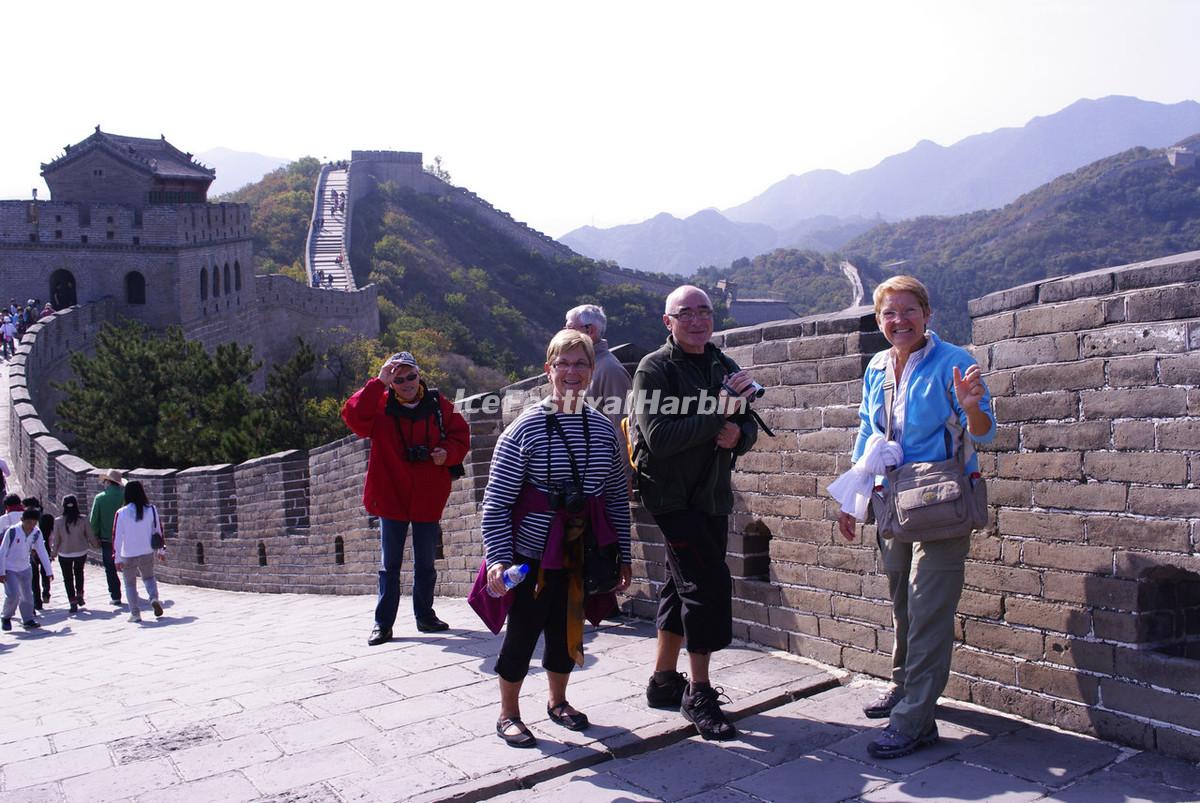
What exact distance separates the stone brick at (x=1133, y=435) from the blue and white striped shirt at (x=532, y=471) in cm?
175

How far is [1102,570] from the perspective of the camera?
370cm

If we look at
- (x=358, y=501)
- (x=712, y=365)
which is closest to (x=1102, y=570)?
(x=712, y=365)

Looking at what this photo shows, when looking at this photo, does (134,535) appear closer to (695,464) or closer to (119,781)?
(119,781)

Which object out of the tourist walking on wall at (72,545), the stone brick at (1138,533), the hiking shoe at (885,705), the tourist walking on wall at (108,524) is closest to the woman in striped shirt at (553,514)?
the hiking shoe at (885,705)

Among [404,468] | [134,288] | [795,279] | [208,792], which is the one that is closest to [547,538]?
[208,792]

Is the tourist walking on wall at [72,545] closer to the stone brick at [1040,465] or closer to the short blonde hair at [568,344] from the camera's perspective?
the short blonde hair at [568,344]

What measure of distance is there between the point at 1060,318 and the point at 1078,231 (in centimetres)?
6967

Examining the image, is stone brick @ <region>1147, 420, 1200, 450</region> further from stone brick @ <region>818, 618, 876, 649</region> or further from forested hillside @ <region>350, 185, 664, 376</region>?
forested hillside @ <region>350, 185, 664, 376</region>

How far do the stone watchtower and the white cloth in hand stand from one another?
39455 millimetres

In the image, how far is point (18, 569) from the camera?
10.8 m

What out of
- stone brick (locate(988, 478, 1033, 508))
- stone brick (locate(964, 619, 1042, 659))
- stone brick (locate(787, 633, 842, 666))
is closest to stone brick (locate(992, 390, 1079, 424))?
stone brick (locate(988, 478, 1033, 508))

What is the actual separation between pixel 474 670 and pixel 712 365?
6.71 feet

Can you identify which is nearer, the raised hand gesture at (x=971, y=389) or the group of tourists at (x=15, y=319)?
the raised hand gesture at (x=971, y=389)

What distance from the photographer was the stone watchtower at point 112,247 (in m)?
38.9
